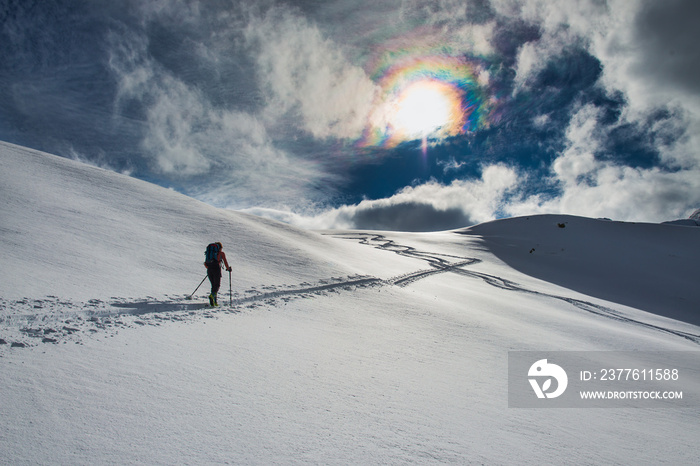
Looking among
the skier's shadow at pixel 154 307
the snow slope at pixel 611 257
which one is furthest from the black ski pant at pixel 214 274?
the snow slope at pixel 611 257

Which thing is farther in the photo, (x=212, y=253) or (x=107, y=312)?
(x=212, y=253)

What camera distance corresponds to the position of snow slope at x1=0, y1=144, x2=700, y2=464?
10.2 ft

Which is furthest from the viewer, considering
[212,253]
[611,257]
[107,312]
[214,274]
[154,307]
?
[611,257]

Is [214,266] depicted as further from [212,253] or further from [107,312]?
[107,312]

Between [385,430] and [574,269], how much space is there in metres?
35.5

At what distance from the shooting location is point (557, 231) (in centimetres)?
4559

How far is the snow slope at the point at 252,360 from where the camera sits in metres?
3.11

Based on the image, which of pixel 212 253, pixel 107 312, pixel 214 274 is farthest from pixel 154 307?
pixel 212 253

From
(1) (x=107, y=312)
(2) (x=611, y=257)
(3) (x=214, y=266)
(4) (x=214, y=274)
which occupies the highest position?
(2) (x=611, y=257)

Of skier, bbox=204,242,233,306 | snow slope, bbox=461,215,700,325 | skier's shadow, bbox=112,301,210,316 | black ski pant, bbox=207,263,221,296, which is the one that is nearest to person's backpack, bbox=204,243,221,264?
skier, bbox=204,242,233,306

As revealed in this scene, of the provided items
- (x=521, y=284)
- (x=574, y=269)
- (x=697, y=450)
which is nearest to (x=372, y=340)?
(x=697, y=450)

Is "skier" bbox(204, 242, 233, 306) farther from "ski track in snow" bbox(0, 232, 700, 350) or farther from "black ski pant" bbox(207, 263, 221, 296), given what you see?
"ski track in snow" bbox(0, 232, 700, 350)

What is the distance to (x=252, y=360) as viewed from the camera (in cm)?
496

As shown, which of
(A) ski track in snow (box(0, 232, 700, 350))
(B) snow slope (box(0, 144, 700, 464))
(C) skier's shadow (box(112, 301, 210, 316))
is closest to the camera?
(B) snow slope (box(0, 144, 700, 464))
